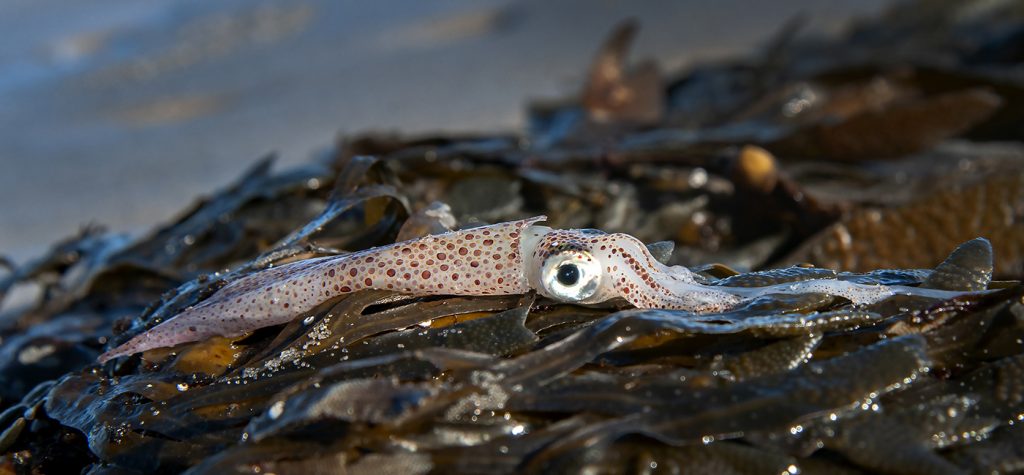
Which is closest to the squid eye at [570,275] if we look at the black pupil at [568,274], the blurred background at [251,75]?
the black pupil at [568,274]

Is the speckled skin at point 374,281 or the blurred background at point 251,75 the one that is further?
the blurred background at point 251,75

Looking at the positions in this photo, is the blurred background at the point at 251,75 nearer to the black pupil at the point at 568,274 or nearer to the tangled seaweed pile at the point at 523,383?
the tangled seaweed pile at the point at 523,383

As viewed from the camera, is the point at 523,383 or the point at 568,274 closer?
the point at 523,383

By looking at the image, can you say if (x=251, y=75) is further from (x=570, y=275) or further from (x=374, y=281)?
(x=570, y=275)

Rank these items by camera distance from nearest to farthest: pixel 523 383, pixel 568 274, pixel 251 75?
1. pixel 523 383
2. pixel 568 274
3. pixel 251 75

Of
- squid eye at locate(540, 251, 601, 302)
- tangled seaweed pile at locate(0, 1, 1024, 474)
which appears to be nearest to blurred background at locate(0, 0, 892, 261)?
tangled seaweed pile at locate(0, 1, 1024, 474)

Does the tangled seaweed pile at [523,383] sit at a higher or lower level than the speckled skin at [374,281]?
lower

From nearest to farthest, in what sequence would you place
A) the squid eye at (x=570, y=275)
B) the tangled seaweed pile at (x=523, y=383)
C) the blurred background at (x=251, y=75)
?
1. the tangled seaweed pile at (x=523, y=383)
2. the squid eye at (x=570, y=275)
3. the blurred background at (x=251, y=75)

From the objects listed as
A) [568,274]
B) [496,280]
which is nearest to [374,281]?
[496,280]

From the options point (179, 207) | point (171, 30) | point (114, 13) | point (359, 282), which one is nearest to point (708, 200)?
point (359, 282)
